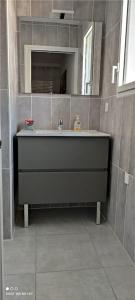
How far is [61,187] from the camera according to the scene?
6.54 feet

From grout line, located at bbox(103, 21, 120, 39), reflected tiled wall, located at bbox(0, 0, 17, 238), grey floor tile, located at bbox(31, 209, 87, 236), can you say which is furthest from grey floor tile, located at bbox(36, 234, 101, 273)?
grout line, located at bbox(103, 21, 120, 39)

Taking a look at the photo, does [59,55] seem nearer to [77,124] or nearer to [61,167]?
[77,124]

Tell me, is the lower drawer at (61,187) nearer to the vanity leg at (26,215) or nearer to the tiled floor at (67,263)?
the vanity leg at (26,215)

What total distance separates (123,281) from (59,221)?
2.93 feet

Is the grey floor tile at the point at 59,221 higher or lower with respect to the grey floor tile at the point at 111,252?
higher

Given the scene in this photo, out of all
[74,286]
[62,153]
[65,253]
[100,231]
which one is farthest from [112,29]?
[74,286]

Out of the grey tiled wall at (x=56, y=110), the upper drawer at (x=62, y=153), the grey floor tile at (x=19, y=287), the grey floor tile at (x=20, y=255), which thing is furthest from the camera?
the grey tiled wall at (x=56, y=110)

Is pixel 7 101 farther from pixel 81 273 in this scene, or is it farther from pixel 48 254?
pixel 81 273

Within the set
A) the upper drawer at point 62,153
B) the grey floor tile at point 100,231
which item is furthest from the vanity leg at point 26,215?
the grey floor tile at point 100,231

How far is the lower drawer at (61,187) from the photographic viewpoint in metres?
1.94

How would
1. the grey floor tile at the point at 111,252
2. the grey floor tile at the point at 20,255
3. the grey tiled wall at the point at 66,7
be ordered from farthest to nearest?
the grey tiled wall at the point at 66,7
the grey floor tile at the point at 111,252
the grey floor tile at the point at 20,255

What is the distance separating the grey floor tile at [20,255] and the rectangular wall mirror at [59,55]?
55.0 inches

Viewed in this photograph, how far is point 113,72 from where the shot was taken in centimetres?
204

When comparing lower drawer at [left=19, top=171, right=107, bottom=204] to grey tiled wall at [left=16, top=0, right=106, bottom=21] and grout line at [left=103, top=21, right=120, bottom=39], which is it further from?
grey tiled wall at [left=16, top=0, right=106, bottom=21]
